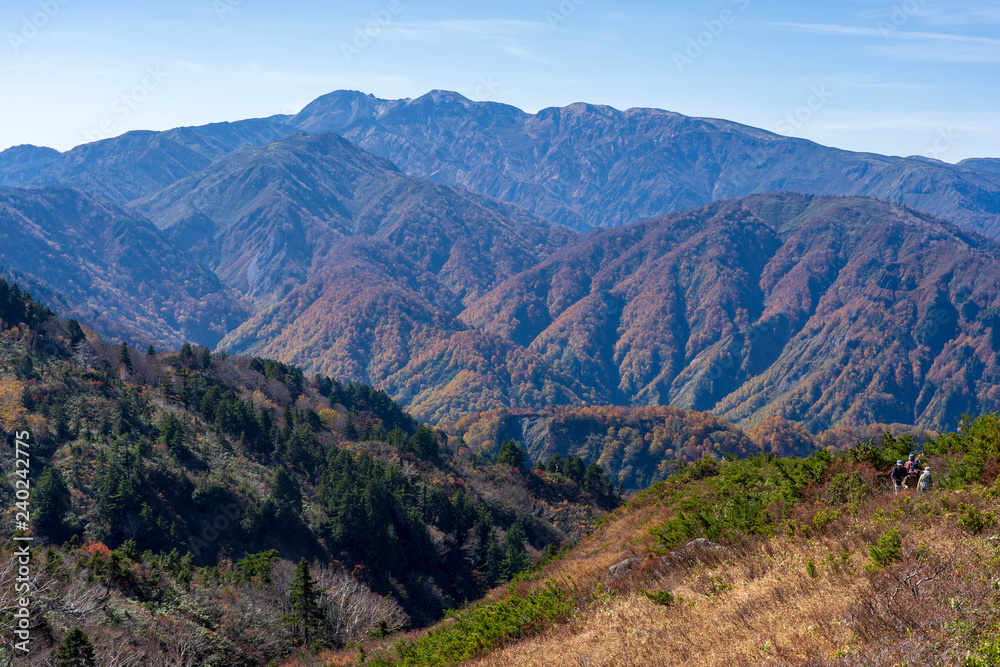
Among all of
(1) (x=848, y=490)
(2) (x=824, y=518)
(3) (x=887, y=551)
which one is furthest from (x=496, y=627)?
(1) (x=848, y=490)

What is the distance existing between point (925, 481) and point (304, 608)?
29.8 metres

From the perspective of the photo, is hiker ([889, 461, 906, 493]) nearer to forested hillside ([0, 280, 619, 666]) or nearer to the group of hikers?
the group of hikers

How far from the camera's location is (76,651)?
913 inches

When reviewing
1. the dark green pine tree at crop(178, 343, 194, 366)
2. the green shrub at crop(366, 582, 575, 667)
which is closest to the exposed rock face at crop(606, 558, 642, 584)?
the green shrub at crop(366, 582, 575, 667)

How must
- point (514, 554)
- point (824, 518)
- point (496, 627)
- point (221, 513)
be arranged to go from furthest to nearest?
point (221, 513) < point (514, 554) < point (496, 627) < point (824, 518)

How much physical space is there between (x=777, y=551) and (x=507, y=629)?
27.4 ft

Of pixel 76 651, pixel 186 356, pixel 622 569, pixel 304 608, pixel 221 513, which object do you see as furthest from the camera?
pixel 186 356

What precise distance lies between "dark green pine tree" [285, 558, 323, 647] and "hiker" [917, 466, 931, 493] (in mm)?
29014

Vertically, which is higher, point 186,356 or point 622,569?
point 622,569

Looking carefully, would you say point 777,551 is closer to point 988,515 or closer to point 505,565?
point 988,515

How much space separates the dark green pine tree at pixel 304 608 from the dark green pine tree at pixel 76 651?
12066 mm

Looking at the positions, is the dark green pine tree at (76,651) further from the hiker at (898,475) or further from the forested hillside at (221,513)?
the hiker at (898,475)

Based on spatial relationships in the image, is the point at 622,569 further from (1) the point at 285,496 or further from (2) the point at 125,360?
(2) the point at 125,360

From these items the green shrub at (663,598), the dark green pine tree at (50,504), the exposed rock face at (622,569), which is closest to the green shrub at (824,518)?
the green shrub at (663,598)
